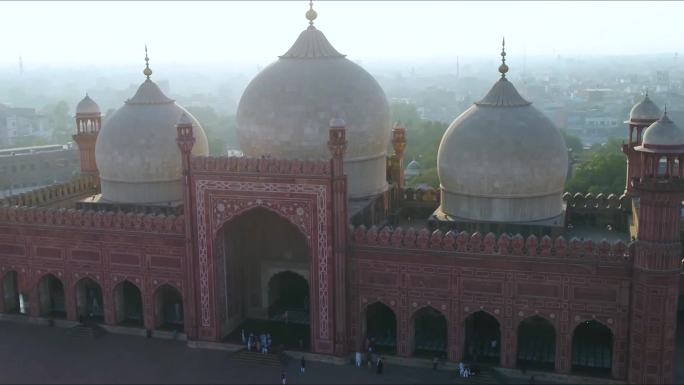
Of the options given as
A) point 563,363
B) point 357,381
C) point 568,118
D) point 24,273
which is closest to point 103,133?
point 24,273

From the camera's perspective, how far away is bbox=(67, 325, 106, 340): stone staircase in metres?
19.4

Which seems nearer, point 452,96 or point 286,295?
point 286,295

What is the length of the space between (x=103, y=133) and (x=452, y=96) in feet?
412

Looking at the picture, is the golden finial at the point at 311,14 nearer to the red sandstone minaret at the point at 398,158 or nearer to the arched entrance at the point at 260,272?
the red sandstone minaret at the point at 398,158

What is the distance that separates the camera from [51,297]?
69.5 feet

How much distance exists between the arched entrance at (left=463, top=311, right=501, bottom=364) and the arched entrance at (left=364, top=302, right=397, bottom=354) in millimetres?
1761

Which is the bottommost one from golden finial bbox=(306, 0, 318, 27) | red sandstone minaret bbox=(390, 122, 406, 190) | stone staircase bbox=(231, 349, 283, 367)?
stone staircase bbox=(231, 349, 283, 367)

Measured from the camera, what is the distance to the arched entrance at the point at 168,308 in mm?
19516

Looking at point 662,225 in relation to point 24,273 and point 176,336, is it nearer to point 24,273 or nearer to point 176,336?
point 176,336

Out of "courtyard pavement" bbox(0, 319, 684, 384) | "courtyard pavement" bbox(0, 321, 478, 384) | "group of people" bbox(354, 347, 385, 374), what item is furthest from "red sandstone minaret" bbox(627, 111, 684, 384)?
"group of people" bbox(354, 347, 385, 374)

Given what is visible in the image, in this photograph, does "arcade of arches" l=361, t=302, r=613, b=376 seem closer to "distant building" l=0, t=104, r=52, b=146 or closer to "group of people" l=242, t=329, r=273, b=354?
"group of people" l=242, t=329, r=273, b=354

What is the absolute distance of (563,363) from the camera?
642 inches

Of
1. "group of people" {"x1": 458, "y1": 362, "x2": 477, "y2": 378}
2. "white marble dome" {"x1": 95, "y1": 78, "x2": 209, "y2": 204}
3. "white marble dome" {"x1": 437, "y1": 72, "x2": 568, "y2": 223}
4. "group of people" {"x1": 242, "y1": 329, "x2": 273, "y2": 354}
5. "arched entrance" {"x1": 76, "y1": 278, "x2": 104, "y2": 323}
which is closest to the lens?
"group of people" {"x1": 458, "y1": 362, "x2": 477, "y2": 378}

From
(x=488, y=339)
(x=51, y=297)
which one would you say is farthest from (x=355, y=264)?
(x=51, y=297)
